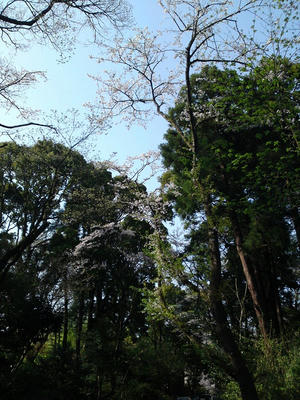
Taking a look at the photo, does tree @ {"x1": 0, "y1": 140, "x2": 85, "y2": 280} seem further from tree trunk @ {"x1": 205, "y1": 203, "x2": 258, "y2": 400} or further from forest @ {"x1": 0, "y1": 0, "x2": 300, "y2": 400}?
tree trunk @ {"x1": 205, "y1": 203, "x2": 258, "y2": 400}

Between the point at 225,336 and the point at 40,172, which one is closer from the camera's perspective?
the point at 225,336

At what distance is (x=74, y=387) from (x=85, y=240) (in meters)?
5.13

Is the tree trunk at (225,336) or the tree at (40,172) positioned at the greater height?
the tree at (40,172)

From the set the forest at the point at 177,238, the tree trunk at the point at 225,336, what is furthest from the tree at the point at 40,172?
the tree trunk at the point at 225,336

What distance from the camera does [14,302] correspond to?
366 inches

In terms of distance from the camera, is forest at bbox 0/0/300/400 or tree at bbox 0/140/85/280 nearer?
forest at bbox 0/0/300/400

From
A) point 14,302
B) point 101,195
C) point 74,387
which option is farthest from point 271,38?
point 74,387

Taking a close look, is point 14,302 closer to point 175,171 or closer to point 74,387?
point 74,387

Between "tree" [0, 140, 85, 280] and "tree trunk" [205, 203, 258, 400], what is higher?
"tree" [0, 140, 85, 280]

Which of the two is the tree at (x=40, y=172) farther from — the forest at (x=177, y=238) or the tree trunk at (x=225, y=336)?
the tree trunk at (x=225, y=336)

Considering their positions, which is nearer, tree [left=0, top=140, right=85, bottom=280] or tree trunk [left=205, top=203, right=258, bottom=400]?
tree trunk [left=205, top=203, right=258, bottom=400]

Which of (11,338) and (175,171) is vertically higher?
(175,171)

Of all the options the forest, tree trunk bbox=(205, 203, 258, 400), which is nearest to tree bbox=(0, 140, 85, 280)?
the forest

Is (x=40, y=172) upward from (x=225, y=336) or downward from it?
upward
